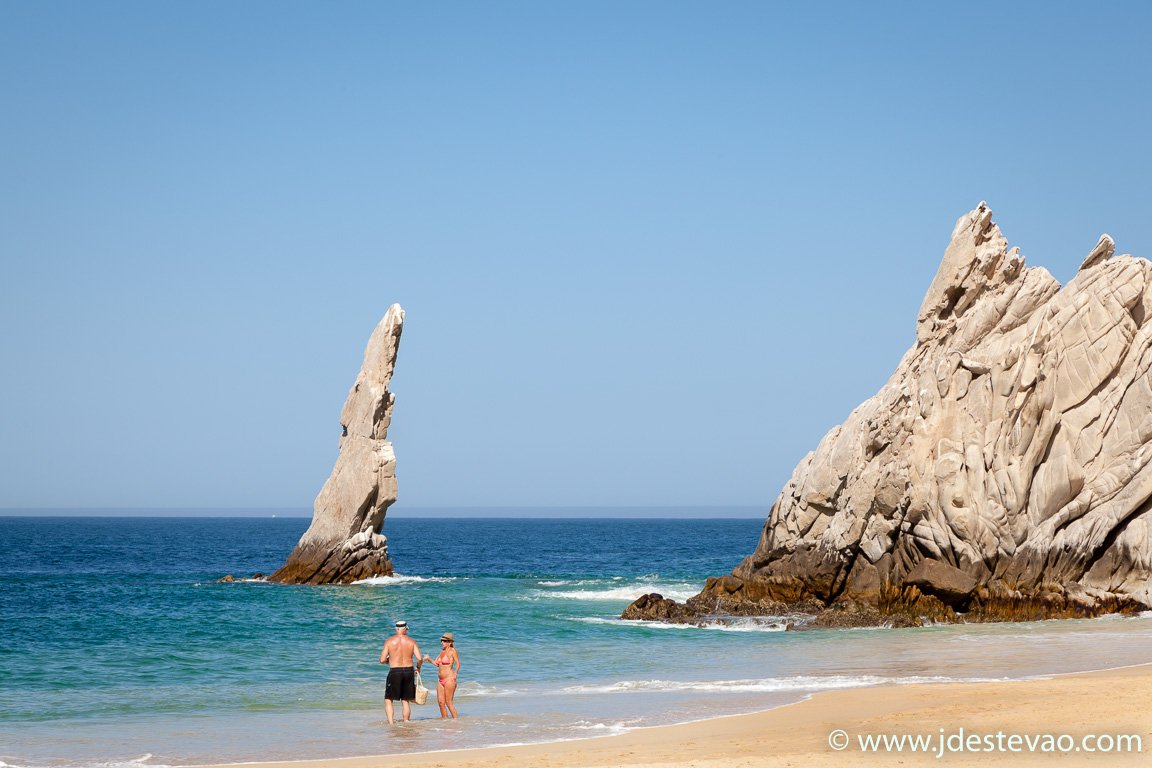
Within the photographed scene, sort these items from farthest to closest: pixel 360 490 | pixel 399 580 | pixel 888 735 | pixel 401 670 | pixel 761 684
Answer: pixel 399 580 < pixel 360 490 < pixel 761 684 < pixel 401 670 < pixel 888 735

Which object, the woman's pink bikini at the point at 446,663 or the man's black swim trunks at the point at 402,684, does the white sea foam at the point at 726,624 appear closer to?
the woman's pink bikini at the point at 446,663

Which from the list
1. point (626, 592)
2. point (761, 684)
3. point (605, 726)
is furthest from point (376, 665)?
point (626, 592)

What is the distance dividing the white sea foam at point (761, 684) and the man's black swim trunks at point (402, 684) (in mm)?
4972

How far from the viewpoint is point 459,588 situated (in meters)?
56.3

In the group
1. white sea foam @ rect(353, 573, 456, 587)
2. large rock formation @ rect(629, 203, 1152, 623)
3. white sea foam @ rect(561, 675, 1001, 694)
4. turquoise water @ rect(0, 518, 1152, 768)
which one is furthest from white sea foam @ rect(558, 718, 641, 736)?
white sea foam @ rect(353, 573, 456, 587)

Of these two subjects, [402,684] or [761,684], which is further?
[761,684]

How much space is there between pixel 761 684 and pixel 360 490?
34.3m

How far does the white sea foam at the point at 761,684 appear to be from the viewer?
23.7 m

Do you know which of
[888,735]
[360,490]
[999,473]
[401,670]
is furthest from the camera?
[360,490]

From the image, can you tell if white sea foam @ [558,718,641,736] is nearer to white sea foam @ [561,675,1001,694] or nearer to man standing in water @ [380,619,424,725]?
man standing in water @ [380,619,424,725]

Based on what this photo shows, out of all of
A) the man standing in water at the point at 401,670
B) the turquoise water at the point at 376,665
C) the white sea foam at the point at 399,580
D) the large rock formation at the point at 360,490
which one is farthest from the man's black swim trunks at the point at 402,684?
the white sea foam at the point at 399,580

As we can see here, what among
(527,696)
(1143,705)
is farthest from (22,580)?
(1143,705)

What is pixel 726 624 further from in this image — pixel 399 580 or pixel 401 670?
pixel 399 580

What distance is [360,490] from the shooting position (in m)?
56.0
